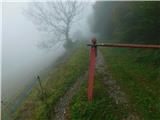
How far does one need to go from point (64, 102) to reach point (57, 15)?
1936 centimetres

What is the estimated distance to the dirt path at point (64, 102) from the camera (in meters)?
11.7

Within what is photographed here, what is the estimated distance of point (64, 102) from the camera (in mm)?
12672

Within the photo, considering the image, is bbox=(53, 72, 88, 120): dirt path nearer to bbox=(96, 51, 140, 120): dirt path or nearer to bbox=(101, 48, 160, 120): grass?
bbox=(96, 51, 140, 120): dirt path

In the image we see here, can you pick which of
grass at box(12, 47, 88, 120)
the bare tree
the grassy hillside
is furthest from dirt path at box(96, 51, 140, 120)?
the bare tree

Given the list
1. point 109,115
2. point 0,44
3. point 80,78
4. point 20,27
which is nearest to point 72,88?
point 80,78

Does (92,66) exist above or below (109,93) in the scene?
above

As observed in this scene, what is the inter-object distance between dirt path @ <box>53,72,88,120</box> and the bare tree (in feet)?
Result: 55.7

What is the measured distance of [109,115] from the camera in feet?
34.5

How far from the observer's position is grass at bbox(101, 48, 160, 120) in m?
10.9

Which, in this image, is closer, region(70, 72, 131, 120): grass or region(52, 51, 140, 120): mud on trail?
region(70, 72, 131, 120): grass

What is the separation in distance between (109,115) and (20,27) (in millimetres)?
47325

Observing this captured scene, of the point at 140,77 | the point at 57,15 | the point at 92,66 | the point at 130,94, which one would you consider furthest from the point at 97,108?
the point at 57,15

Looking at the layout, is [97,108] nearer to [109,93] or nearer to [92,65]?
[109,93]

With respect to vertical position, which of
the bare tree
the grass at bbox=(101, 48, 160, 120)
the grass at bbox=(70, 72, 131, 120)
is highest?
the bare tree
